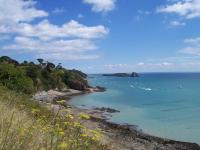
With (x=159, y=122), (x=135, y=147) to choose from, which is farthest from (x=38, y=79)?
(x=135, y=147)

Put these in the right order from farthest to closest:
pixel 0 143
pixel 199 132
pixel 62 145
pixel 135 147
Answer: pixel 199 132
pixel 135 147
pixel 0 143
pixel 62 145

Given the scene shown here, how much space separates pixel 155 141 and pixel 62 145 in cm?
2850

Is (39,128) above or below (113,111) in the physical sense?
above

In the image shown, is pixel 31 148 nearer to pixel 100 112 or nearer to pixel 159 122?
pixel 159 122

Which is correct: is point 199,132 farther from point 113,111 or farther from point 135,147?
point 113,111

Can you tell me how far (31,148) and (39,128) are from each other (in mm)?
756

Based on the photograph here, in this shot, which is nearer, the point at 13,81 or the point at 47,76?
the point at 13,81

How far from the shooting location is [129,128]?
38.4 meters

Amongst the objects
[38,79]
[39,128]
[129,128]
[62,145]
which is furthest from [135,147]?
[38,79]

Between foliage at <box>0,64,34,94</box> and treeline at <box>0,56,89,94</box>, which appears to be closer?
foliage at <box>0,64,34,94</box>

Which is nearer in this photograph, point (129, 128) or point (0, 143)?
point (0, 143)

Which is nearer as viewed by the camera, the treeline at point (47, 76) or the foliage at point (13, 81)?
the foliage at point (13, 81)

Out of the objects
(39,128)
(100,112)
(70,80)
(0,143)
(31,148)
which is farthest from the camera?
(70,80)

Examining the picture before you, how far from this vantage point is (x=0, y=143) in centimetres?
491
